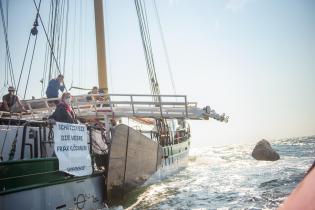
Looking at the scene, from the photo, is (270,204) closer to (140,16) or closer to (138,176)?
(138,176)

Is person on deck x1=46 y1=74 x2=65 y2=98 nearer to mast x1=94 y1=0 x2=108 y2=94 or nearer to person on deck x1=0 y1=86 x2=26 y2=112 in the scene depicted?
person on deck x1=0 y1=86 x2=26 y2=112

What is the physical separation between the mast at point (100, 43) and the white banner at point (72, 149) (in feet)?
33.0

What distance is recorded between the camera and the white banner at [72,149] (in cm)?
853

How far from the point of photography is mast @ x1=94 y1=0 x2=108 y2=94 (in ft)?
63.6

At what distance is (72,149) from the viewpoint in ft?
29.5

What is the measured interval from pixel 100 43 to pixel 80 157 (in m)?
11.7

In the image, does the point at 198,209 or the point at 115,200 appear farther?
the point at 115,200

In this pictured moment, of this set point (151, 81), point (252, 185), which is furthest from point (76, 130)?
point (151, 81)

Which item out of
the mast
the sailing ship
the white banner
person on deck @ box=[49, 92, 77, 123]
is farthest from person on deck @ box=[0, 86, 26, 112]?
the mast

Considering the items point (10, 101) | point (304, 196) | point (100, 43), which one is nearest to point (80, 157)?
point (10, 101)

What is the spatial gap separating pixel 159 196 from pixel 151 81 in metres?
12.1

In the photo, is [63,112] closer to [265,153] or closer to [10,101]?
[10,101]

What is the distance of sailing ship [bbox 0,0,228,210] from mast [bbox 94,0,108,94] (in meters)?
4.07

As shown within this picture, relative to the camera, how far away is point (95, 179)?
33.3 feet
